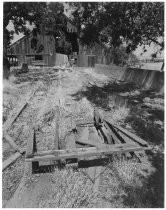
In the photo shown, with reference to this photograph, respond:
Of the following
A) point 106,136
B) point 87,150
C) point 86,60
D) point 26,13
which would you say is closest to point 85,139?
point 106,136

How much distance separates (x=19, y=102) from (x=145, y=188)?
348 inches

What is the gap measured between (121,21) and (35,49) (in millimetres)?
34649

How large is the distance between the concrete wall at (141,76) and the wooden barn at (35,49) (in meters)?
20.2

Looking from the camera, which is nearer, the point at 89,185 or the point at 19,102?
the point at 89,185

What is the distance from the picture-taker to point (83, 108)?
31.6 feet

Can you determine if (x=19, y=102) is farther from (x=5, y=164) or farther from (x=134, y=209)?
(x=134, y=209)

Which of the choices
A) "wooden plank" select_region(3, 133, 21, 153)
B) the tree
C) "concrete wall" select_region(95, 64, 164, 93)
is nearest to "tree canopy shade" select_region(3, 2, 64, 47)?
the tree

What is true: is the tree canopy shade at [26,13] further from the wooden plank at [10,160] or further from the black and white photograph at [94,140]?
the wooden plank at [10,160]

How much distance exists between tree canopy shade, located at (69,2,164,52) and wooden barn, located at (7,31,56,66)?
105 ft

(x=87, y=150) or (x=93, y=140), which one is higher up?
(x=87, y=150)

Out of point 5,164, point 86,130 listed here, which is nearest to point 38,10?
point 86,130

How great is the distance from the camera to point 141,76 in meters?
16.8

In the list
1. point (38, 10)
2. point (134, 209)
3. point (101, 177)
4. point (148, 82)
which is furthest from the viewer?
point (38, 10)

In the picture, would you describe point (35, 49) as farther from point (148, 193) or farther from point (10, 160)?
point (148, 193)
